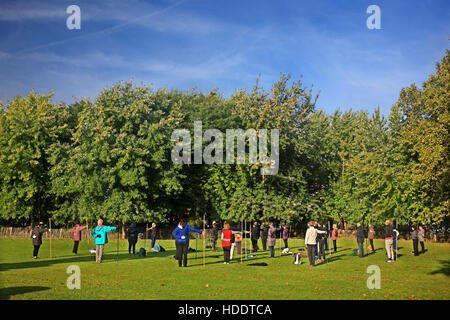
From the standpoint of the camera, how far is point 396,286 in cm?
1603

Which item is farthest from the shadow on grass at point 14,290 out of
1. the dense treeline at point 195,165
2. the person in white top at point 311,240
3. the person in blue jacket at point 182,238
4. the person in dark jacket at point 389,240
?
the dense treeline at point 195,165

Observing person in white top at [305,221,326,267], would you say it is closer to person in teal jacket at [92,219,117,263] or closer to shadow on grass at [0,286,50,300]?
person in teal jacket at [92,219,117,263]

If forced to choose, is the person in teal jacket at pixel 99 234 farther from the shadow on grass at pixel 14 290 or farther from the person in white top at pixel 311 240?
the person in white top at pixel 311 240

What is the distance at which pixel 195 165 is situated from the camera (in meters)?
53.6

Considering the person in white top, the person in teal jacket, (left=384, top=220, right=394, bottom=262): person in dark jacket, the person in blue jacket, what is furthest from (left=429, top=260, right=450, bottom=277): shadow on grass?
the person in teal jacket

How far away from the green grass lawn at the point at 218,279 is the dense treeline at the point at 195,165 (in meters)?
20.0

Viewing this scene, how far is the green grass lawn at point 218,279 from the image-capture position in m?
13.9

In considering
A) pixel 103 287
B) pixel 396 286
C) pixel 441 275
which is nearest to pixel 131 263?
pixel 103 287

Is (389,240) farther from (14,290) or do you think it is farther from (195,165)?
(195,165)

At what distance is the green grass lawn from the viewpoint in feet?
45.5

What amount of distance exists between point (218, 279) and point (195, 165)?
3674 cm

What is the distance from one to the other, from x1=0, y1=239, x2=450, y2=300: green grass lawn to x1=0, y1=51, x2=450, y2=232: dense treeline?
20.0m

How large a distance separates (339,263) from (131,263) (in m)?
11.7
